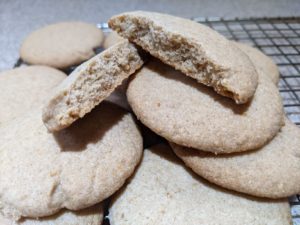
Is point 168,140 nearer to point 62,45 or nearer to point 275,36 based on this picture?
point 62,45

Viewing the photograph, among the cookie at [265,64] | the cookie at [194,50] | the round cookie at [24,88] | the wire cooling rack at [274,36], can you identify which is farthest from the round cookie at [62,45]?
the cookie at [265,64]

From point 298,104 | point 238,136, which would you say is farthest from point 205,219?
point 298,104

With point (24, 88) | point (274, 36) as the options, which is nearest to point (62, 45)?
point (24, 88)

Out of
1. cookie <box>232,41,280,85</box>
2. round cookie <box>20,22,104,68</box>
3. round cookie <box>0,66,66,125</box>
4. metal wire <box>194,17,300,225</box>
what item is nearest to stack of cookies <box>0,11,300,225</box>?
round cookie <box>0,66,66,125</box>

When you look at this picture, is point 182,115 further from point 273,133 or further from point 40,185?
point 40,185

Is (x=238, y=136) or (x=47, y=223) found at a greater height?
(x=238, y=136)

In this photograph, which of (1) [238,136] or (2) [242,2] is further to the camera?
(2) [242,2]
